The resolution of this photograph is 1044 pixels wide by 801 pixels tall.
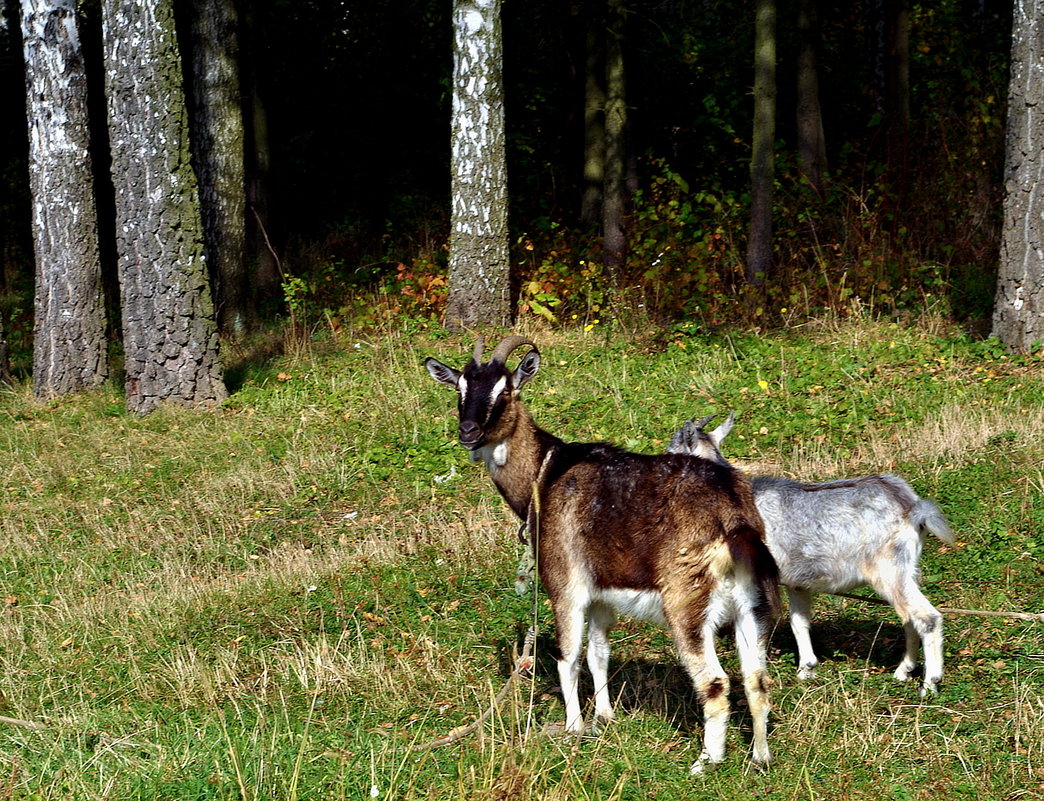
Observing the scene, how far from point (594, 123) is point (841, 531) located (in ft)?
49.1

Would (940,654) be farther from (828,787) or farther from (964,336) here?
(964,336)

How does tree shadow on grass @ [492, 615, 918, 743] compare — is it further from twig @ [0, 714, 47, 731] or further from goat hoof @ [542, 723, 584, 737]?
twig @ [0, 714, 47, 731]

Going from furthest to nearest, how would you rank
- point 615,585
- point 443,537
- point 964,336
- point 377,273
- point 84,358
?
1. point 377,273
2. point 84,358
3. point 964,336
4. point 443,537
5. point 615,585

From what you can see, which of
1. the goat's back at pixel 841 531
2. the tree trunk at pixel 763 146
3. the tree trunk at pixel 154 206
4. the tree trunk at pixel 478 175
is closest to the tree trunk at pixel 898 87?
the tree trunk at pixel 763 146

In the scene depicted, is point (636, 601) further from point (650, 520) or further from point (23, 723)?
point (23, 723)

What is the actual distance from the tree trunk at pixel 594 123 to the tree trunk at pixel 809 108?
10.9 feet

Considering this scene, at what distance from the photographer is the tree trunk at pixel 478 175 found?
1552 centimetres

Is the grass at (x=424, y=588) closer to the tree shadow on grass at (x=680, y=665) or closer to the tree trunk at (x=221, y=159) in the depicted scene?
the tree shadow on grass at (x=680, y=665)

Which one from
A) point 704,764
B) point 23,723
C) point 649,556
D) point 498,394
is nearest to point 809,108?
point 498,394

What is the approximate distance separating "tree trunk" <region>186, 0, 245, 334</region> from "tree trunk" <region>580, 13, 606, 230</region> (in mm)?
6123

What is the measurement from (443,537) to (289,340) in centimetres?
757

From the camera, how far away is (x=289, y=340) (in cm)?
1639

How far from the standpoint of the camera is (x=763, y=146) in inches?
634

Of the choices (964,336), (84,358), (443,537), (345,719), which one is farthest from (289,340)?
(345,719)
